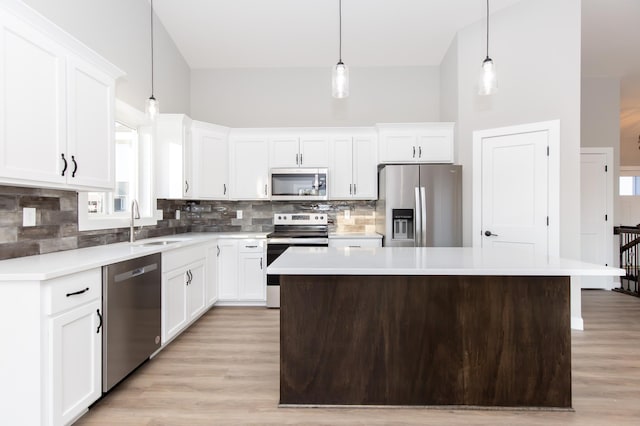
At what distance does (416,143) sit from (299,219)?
6.26ft

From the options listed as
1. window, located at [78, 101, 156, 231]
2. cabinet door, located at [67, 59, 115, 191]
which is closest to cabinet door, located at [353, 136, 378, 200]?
window, located at [78, 101, 156, 231]

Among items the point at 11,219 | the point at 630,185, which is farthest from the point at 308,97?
the point at 630,185

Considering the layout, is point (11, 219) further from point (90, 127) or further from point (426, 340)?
point (426, 340)

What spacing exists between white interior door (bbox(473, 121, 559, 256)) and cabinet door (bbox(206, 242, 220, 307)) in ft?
10.3

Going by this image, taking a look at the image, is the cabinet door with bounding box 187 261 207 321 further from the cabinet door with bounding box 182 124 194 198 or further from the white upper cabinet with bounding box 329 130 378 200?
the white upper cabinet with bounding box 329 130 378 200

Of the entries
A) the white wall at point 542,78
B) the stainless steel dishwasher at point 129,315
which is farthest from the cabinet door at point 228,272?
the white wall at point 542,78

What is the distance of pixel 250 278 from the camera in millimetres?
4145

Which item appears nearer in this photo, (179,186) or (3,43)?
(3,43)

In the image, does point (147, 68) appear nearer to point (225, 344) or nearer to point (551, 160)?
point (225, 344)

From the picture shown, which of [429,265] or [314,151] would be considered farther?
[314,151]

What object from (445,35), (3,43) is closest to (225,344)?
(3,43)

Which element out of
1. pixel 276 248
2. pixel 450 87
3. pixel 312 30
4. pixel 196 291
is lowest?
pixel 196 291

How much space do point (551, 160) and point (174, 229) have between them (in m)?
4.49

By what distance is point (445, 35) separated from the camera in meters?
4.15
